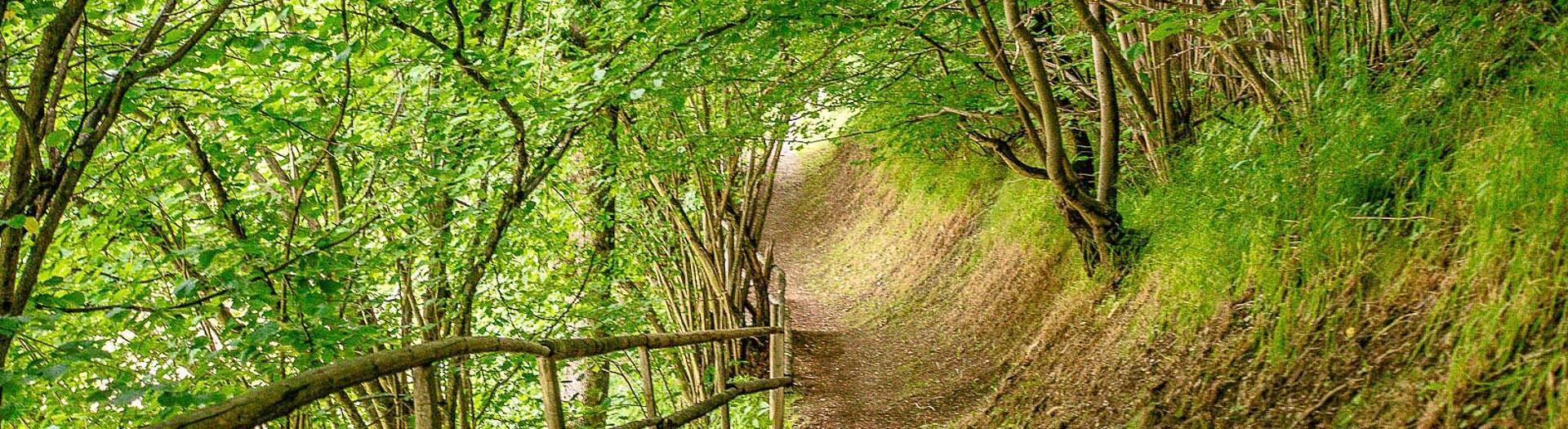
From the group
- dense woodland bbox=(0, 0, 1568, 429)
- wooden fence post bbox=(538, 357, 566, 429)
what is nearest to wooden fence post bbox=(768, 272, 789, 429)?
dense woodland bbox=(0, 0, 1568, 429)

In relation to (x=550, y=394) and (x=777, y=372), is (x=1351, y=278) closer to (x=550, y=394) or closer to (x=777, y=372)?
(x=550, y=394)

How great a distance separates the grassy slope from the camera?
3.00 meters

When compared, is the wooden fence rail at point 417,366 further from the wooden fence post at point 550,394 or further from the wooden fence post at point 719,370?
the wooden fence post at point 719,370

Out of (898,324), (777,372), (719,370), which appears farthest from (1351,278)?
(898,324)

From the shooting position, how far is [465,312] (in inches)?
176

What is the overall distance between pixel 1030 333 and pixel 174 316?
5.26 metres

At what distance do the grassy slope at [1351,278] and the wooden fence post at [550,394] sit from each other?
262cm

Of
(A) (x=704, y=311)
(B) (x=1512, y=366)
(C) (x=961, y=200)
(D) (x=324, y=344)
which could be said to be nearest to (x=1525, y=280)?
(B) (x=1512, y=366)

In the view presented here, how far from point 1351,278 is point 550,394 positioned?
3.00 metres

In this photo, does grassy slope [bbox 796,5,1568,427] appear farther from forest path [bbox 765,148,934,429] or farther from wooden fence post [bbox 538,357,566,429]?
wooden fence post [bbox 538,357,566,429]

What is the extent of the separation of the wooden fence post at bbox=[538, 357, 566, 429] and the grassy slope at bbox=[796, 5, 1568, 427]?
2623 millimetres

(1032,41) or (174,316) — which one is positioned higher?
(1032,41)

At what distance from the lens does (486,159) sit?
13.6 feet

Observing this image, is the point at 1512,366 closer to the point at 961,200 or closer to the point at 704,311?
the point at 704,311
